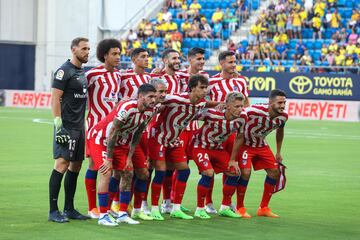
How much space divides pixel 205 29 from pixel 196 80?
103 feet

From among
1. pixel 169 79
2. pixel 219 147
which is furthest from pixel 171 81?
pixel 219 147

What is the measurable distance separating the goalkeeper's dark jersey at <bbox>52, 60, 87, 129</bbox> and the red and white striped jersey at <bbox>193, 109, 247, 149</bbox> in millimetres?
1662

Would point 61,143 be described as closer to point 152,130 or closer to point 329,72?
point 152,130

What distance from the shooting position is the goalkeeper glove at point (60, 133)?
34.8 ft

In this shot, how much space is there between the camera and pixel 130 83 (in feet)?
39.1

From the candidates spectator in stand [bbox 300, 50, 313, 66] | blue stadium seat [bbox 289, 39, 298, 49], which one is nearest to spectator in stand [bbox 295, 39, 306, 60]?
spectator in stand [bbox 300, 50, 313, 66]

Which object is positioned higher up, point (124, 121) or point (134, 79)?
point (134, 79)

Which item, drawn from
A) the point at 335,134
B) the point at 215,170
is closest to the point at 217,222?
the point at 215,170

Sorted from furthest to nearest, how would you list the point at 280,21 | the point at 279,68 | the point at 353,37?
the point at 280,21 < the point at 279,68 < the point at 353,37

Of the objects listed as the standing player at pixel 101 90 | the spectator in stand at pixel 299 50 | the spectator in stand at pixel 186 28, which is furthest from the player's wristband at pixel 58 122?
the spectator in stand at pixel 186 28

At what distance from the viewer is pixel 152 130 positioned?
38.4 feet

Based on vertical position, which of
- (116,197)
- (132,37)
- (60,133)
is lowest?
(116,197)

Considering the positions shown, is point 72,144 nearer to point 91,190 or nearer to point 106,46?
point 91,190

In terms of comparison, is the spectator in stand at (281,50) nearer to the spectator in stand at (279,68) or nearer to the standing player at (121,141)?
the spectator in stand at (279,68)
